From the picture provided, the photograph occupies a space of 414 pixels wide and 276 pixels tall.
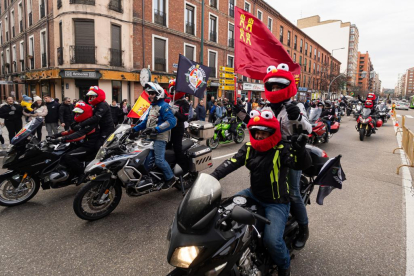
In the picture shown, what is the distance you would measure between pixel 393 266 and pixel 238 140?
7568 mm

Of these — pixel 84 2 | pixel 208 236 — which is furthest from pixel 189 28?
pixel 208 236

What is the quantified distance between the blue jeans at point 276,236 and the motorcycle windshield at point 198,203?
70 cm

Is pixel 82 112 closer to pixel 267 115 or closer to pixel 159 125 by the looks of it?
pixel 159 125

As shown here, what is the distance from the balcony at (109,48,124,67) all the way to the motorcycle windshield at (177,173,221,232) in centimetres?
1724

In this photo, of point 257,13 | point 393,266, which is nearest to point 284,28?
point 257,13

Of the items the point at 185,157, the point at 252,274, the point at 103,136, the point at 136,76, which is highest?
the point at 136,76

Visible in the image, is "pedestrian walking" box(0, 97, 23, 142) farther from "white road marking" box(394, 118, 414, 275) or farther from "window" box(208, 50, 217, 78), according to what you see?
"window" box(208, 50, 217, 78)

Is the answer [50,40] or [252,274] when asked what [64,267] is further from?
[50,40]

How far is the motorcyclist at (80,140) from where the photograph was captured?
4.35 meters

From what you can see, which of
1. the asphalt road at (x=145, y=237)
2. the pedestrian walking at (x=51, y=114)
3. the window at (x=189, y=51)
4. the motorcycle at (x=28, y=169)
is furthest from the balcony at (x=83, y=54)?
the asphalt road at (x=145, y=237)

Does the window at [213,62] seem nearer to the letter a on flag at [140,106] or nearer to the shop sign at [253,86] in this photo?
the shop sign at [253,86]

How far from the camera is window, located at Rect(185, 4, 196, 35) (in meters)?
21.4

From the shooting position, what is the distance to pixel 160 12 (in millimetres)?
19281

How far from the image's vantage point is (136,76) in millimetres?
17922
